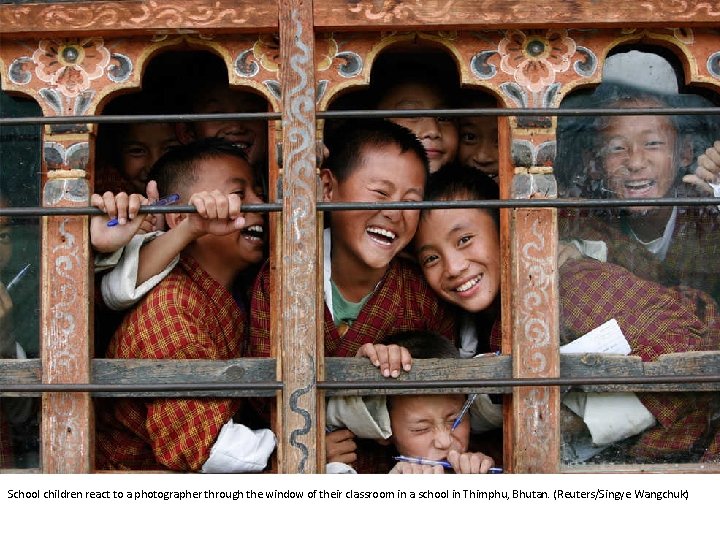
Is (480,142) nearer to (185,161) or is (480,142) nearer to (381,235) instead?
(381,235)

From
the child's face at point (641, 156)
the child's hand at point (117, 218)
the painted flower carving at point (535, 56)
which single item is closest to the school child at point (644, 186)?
the child's face at point (641, 156)

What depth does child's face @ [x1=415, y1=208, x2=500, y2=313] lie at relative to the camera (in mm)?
4184

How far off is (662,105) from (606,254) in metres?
0.49

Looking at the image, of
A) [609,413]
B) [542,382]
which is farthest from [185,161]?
[609,413]

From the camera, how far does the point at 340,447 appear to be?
4027 mm

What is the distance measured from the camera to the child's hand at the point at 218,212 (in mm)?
3832

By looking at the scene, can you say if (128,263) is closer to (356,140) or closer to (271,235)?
(271,235)

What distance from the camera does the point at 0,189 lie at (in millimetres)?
4117

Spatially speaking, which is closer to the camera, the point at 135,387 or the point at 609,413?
the point at 135,387

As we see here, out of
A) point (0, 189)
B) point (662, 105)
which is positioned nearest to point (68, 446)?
point (0, 189)

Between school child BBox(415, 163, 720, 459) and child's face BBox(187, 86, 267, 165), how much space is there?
68 centimetres

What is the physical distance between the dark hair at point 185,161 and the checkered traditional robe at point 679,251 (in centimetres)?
115

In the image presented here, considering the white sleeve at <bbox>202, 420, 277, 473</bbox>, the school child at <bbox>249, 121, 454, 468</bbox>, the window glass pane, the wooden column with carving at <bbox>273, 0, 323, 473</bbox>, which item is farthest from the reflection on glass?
the window glass pane

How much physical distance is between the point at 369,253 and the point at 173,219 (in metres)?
0.64
